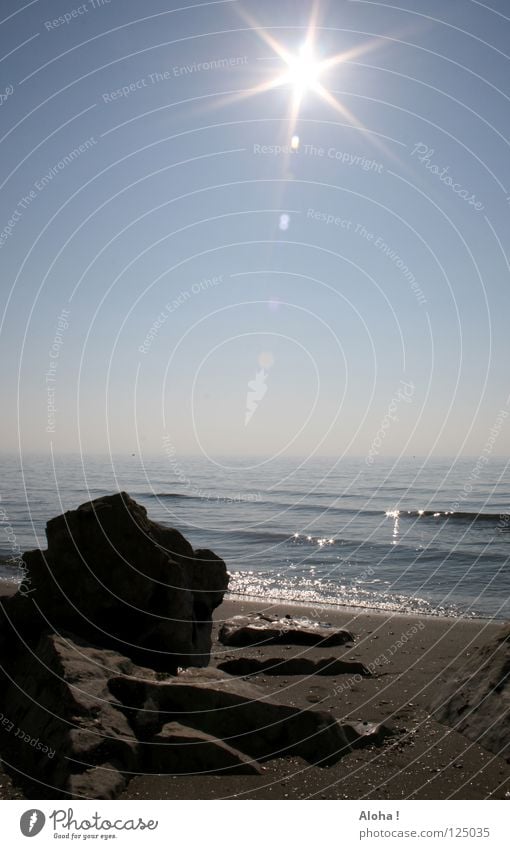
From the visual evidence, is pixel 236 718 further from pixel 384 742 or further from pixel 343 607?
pixel 343 607

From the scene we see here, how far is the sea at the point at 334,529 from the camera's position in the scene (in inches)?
797

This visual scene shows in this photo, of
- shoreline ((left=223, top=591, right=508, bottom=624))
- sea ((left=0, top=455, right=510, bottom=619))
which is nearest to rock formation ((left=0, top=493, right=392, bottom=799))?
shoreline ((left=223, top=591, right=508, bottom=624))

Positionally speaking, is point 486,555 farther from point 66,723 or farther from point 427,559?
point 66,723

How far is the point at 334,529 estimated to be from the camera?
35.3 metres

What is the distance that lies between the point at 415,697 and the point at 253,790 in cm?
395

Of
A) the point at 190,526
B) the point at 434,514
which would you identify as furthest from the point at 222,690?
the point at 434,514

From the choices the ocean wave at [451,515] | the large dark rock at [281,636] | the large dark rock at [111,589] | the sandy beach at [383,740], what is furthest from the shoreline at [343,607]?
the ocean wave at [451,515]

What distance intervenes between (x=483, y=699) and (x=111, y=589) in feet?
19.1
